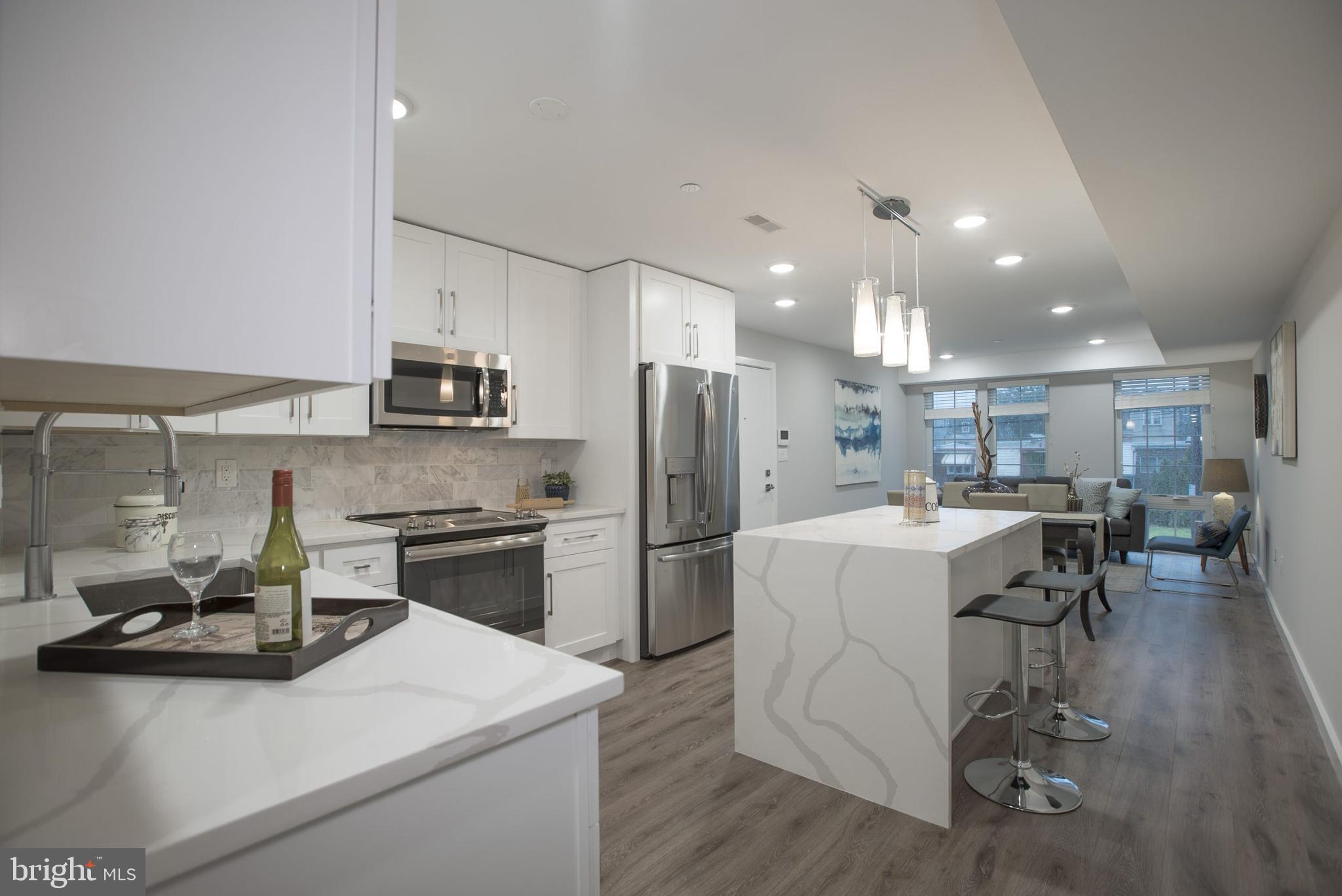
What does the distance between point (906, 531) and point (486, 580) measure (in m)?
1.91

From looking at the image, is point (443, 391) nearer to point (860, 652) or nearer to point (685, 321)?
point (685, 321)

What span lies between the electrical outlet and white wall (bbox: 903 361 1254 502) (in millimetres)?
8131

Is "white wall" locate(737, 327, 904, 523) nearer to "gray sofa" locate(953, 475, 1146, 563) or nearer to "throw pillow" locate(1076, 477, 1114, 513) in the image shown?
"throw pillow" locate(1076, 477, 1114, 513)

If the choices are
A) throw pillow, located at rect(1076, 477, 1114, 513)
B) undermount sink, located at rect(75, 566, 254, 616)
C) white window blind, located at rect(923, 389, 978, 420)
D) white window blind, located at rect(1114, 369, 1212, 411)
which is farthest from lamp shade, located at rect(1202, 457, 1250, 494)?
undermount sink, located at rect(75, 566, 254, 616)

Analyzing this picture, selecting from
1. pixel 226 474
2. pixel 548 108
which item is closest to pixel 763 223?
pixel 548 108

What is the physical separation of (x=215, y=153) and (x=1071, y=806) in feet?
9.00

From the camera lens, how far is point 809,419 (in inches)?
271

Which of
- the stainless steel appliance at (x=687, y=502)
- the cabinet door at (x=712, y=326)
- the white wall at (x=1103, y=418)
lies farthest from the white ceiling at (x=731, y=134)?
the white wall at (x=1103, y=418)

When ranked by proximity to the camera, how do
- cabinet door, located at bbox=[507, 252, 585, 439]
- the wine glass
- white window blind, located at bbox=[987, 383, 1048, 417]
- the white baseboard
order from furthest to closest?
white window blind, located at bbox=[987, 383, 1048, 417], cabinet door, located at bbox=[507, 252, 585, 439], the white baseboard, the wine glass

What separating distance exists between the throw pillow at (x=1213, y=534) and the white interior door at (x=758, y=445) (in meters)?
3.43

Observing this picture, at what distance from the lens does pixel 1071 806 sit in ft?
7.09

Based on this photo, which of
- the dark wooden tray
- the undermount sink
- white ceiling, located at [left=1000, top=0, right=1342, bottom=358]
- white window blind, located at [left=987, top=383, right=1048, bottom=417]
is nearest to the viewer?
the dark wooden tray

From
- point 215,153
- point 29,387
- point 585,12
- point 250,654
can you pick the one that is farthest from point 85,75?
point 585,12

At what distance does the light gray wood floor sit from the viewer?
6.00 feet
